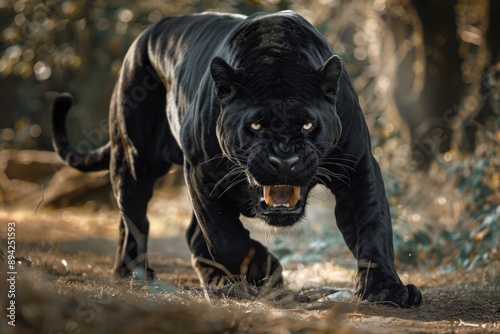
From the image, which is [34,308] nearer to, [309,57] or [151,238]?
[309,57]

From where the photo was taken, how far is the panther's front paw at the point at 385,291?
14.0 ft

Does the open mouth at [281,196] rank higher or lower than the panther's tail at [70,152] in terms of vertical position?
higher

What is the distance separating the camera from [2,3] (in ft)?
37.6

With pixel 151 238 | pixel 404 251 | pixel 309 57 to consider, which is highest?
pixel 309 57

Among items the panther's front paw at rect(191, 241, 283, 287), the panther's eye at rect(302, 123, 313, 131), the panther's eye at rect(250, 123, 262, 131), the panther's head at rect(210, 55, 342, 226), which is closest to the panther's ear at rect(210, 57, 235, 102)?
the panther's head at rect(210, 55, 342, 226)

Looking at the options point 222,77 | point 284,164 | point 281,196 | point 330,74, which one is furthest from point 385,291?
point 222,77

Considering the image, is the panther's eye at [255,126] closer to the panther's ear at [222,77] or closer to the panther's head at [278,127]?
the panther's head at [278,127]

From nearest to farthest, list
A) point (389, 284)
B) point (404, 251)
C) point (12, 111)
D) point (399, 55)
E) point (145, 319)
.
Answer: point (145, 319), point (389, 284), point (404, 251), point (399, 55), point (12, 111)

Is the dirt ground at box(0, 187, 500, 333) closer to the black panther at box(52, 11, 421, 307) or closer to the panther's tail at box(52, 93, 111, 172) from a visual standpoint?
the black panther at box(52, 11, 421, 307)

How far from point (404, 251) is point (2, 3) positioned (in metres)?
6.61

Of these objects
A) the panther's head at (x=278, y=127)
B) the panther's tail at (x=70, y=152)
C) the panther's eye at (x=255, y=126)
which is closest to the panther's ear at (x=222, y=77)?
the panther's head at (x=278, y=127)

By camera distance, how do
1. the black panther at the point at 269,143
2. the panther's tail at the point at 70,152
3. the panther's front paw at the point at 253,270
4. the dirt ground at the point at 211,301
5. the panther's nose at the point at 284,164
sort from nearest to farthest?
the dirt ground at the point at 211,301 < the panther's nose at the point at 284,164 < the black panther at the point at 269,143 < the panther's front paw at the point at 253,270 < the panther's tail at the point at 70,152

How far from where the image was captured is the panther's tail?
6.57 m

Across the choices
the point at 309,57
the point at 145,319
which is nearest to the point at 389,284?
the point at 309,57
